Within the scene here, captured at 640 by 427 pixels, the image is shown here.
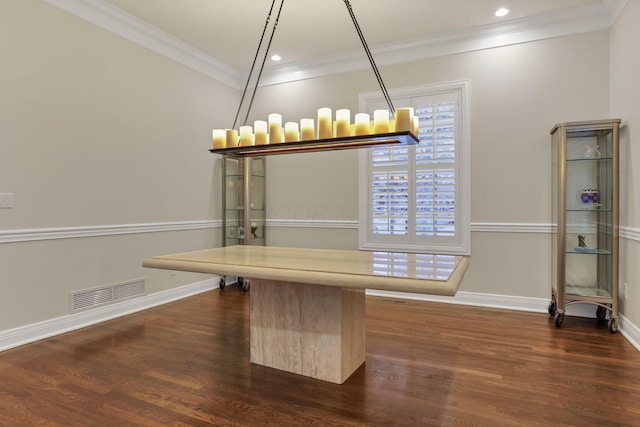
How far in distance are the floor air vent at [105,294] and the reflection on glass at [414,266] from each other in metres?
2.61

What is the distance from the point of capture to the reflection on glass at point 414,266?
1876 millimetres

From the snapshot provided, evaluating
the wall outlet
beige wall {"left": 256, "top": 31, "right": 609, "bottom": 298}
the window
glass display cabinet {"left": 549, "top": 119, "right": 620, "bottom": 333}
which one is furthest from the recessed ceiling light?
the wall outlet

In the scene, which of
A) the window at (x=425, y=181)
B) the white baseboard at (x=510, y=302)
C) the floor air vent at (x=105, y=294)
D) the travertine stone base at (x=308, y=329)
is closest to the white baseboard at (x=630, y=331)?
the white baseboard at (x=510, y=302)

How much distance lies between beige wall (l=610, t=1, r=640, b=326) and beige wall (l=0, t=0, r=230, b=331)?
14.0 feet

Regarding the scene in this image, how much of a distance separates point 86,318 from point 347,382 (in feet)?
8.27

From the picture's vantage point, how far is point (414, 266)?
2146 mm

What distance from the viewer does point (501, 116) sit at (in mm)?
3951

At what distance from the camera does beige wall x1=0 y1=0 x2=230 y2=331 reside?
295cm

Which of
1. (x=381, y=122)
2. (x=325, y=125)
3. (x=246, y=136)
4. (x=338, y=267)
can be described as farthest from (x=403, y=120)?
(x=246, y=136)

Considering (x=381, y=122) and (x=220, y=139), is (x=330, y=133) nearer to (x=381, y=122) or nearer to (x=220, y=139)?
(x=381, y=122)

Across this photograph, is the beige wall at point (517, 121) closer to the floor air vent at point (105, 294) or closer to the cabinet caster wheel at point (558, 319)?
the cabinet caster wheel at point (558, 319)

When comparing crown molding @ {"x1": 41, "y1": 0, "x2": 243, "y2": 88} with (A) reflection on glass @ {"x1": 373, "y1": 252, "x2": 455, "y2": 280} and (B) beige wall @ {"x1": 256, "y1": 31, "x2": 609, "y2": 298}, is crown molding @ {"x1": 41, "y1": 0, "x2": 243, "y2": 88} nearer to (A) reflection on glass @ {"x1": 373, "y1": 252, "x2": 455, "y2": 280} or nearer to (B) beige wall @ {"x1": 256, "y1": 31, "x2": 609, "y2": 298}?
(B) beige wall @ {"x1": 256, "y1": 31, "x2": 609, "y2": 298}

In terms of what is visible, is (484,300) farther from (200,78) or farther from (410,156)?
(200,78)

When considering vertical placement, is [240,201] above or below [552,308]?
above
